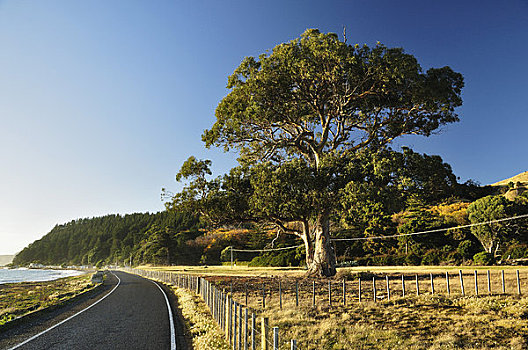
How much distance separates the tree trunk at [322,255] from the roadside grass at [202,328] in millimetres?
12169

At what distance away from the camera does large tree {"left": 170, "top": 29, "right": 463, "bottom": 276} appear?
23.4m

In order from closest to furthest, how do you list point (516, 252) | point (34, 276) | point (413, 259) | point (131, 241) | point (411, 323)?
point (411, 323)
point (516, 252)
point (413, 259)
point (34, 276)
point (131, 241)

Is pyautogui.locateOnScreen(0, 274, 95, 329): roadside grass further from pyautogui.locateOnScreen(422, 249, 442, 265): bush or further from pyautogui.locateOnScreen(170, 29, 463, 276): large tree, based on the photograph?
pyautogui.locateOnScreen(422, 249, 442, 265): bush

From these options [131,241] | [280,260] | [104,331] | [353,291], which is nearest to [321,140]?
[353,291]

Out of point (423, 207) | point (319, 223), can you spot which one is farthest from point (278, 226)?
point (423, 207)

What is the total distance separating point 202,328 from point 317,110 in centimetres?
1937

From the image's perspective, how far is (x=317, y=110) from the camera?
27.4 metres

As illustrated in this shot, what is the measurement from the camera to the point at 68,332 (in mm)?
11953

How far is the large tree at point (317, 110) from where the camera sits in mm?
23422

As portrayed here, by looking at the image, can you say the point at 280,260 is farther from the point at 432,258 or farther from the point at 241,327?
the point at 241,327

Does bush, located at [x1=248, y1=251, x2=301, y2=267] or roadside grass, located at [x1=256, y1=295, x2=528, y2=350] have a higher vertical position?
roadside grass, located at [x1=256, y1=295, x2=528, y2=350]

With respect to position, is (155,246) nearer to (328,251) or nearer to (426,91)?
(328,251)

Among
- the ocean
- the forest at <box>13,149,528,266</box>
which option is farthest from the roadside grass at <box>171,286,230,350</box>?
the ocean

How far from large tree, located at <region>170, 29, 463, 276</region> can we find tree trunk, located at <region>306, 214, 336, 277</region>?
76 millimetres
